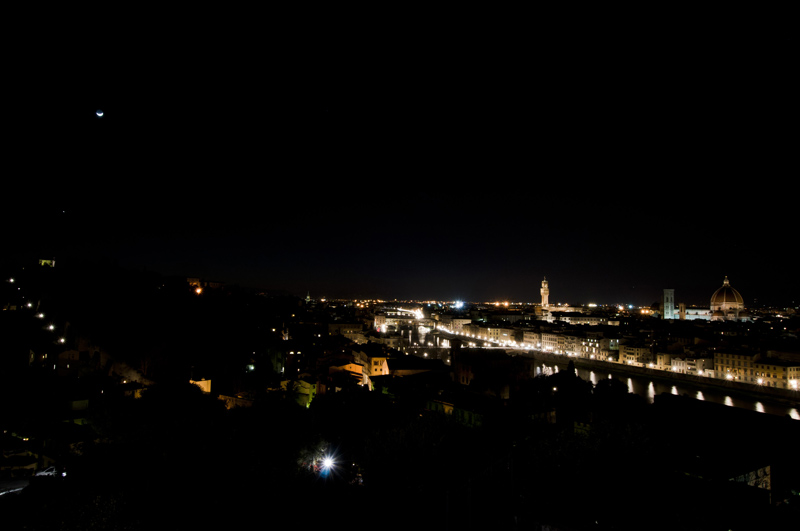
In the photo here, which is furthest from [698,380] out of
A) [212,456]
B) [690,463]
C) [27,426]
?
[27,426]

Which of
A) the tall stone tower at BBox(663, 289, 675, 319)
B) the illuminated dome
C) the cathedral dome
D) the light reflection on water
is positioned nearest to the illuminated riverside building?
the light reflection on water

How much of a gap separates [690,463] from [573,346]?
64.8 ft

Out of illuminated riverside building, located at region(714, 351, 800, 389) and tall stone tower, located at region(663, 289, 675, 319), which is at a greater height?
tall stone tower, located at region(663, 289, 675, 319)

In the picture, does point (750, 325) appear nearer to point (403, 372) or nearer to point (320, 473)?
point (403, 372)

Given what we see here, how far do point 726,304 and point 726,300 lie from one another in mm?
509

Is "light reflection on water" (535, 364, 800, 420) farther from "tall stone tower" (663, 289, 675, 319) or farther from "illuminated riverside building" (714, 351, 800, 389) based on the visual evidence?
"tall stone tower" (663, 289, 675, 319)

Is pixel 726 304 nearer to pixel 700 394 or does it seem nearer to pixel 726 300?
pixel 726 300

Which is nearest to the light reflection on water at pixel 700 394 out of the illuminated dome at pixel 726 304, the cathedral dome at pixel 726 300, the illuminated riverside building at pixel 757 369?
the illuminated riverside building at pixel 757 369

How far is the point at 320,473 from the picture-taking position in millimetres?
4902

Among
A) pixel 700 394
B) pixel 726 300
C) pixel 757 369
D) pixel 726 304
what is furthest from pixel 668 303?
pixel 700 394

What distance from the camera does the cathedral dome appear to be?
125 ft

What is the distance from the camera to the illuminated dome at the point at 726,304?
37656 mm

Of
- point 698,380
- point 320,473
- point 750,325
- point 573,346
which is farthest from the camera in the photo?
point 750,325

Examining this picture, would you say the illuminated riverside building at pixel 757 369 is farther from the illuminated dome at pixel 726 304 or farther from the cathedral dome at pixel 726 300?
the cathedral dome at pixel 726 300
